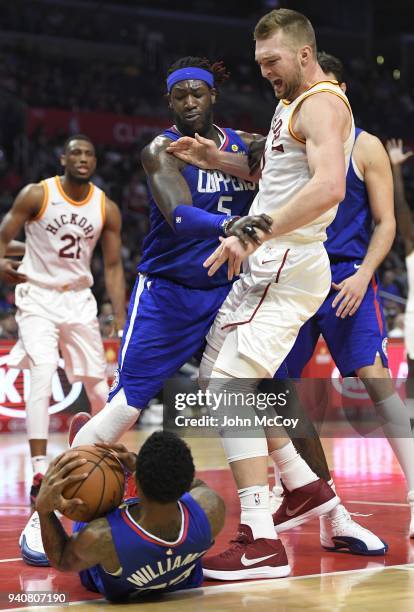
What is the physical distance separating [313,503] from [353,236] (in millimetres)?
1473

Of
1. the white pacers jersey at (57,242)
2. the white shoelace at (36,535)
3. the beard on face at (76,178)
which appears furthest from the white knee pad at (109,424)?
the beard on face at (76,178)

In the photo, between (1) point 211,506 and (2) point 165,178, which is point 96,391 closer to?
(2) point 165,178

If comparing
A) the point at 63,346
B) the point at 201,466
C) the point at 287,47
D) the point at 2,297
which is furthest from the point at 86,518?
the point at 2,297

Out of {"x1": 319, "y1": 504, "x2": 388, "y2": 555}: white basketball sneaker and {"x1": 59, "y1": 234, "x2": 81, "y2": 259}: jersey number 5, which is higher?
{"x1": 59, "y1": 234, "x2": 81, "y2": 259}: jersey number 5

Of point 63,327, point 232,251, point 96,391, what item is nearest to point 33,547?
point 232,251

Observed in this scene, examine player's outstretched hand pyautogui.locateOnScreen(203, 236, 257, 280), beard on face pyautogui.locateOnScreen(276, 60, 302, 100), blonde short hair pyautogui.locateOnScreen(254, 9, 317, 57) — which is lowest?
player's outstretched hand pyautogui.locateOnScreen(203, 236, 257, 280)

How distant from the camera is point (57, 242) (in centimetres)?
754

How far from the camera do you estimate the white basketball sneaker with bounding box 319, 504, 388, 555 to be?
4773 mm

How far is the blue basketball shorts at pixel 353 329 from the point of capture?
5211mm

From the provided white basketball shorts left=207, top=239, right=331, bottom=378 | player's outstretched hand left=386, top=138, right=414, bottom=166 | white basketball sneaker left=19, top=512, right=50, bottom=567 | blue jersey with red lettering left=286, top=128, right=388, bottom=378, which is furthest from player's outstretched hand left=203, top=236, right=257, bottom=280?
player's outstretched hand left=386, top=138, right=414, bottom=166

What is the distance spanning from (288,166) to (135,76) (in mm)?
21991

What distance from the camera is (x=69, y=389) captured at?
1145 centimetres

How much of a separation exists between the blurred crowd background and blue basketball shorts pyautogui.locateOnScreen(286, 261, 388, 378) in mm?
10253

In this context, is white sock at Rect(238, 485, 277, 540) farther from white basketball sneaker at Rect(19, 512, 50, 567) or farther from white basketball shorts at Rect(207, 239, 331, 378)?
white basketball sneaker at Rect(19, 512, 50, 567)
